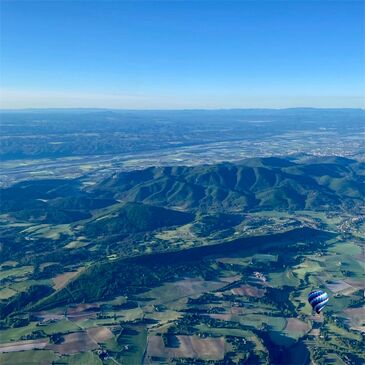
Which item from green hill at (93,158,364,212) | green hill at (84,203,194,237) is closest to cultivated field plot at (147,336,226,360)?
green hill at (84,203,194,237)

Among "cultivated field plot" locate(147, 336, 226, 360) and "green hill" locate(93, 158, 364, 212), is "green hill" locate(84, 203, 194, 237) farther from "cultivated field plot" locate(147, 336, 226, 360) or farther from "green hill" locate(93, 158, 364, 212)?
"cultivated field plot" locate(147, 336, 226, 360)

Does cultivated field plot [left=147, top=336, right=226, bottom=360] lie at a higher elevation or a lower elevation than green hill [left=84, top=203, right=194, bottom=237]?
lower

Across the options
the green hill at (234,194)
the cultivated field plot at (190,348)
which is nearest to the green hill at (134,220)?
the green hill at (234,194)

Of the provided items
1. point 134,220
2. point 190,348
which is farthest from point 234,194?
point 190,348

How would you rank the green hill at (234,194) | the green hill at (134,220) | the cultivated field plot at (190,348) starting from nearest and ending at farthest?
the cultivated field plot at (190,348) < the green hill at (134,220) < the green hill at (234,194)

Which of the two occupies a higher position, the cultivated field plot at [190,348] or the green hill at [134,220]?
the green hill at [134,220]

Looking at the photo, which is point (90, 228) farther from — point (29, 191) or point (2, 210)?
point (29, 191)

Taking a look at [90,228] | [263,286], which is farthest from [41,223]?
[263,286]

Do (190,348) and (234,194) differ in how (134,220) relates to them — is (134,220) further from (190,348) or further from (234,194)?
(190,348)

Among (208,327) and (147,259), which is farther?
(147,259)

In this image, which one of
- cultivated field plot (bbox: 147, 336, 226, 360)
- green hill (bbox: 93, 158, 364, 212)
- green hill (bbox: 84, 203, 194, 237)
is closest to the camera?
cultivated field plot (bbox: 147, 336, 226, 360)

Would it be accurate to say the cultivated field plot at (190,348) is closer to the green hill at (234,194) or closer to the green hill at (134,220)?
the green hill at (134,220)
